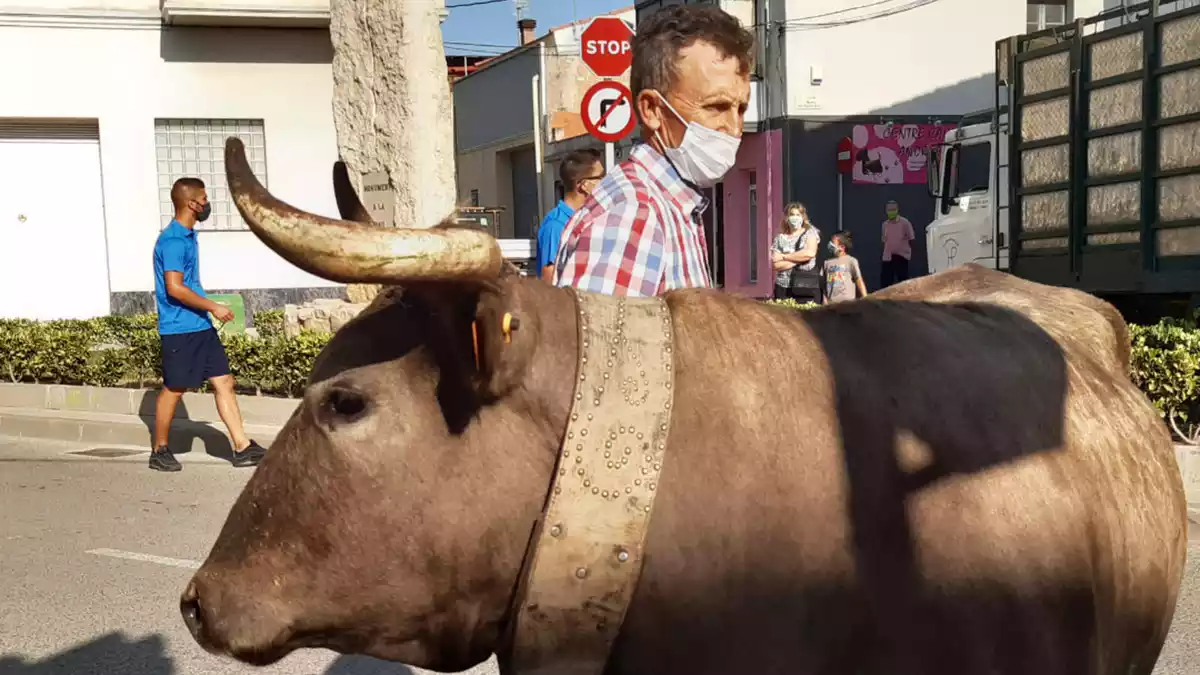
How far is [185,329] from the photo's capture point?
311 inches

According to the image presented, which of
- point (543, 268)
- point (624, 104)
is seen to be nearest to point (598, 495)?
point (543, 268)

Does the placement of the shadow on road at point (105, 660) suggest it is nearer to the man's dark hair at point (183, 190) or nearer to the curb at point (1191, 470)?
the man's dark hair at point (183, 190)

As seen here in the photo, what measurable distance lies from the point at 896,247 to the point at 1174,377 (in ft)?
37.5

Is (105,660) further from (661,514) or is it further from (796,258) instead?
(796,258)

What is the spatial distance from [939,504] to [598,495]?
466mm

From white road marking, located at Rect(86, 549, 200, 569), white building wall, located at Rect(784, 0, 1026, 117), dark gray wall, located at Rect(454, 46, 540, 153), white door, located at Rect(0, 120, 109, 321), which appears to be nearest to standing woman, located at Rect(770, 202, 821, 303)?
white building wall, located at Rect(784, 0, 1026, 117)

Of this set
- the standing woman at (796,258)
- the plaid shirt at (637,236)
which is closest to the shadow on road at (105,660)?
the plaid shirt at (637,236)

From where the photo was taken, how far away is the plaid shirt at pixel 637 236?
2100mm

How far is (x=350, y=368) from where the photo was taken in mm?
1497

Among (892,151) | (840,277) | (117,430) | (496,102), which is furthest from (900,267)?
(496,102)

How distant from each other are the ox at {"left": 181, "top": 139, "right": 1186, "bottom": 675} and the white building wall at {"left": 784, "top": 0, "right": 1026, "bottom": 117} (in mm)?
19968

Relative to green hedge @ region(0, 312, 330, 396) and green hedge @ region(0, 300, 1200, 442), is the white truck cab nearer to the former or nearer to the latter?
green hedge @ region(0, 300, 1200, 442)

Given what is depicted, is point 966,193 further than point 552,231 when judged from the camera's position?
Yes

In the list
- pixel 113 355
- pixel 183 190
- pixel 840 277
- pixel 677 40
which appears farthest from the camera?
pixel 840 277
